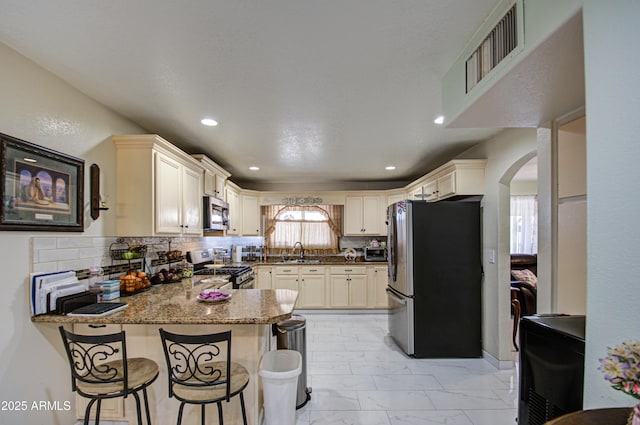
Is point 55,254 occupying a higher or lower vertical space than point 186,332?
higher

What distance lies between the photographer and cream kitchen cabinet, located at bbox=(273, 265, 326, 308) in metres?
5.46

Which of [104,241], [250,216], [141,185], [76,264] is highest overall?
[141,185]

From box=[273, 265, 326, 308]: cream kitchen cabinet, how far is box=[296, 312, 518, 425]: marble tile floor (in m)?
1.42

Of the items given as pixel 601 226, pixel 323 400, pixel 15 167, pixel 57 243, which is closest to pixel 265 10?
pixel 601 226

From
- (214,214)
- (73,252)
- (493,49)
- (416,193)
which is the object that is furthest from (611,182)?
(416,193)

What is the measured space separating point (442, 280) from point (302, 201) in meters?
3.16

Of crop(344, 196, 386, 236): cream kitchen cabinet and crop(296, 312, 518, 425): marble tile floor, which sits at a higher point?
crop(344, 196, 386, 236): cream kitchen cabinet

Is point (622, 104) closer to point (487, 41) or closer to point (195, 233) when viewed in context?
point (487, 41)

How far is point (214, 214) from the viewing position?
3809 mm

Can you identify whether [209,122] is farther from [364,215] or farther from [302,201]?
[364,215]

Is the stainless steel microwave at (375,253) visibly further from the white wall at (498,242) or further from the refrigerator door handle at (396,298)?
the white wall at (498,242)

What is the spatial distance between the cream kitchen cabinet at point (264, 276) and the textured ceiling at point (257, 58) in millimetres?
2891

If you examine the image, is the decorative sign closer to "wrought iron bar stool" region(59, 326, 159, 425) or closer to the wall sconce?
the wall sconce

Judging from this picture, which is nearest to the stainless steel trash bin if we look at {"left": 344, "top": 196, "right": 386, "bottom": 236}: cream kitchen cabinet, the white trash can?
the white trash can
